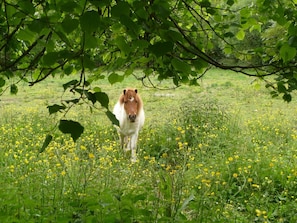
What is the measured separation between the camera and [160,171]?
14.6ft

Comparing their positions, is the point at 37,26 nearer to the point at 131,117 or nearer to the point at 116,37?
the point at 116,37

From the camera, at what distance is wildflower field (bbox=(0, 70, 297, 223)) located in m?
3.15

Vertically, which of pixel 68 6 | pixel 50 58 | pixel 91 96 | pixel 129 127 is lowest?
pixel 129 127

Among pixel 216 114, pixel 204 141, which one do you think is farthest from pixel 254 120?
pixel 204 141

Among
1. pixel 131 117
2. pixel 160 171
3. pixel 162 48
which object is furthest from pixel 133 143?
pixel 162 48

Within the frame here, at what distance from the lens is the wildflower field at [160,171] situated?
3152 mm

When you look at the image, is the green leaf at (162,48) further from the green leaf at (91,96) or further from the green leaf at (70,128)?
the green leaf at (70,128)

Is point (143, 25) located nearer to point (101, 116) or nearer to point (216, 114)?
point (216, 114)

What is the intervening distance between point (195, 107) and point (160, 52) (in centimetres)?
737

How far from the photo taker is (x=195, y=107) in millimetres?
9000

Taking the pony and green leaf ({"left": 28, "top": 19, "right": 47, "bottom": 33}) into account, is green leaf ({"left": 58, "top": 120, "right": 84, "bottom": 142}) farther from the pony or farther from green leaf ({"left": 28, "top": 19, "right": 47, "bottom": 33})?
the pony

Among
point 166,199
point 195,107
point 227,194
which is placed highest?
point 195,107

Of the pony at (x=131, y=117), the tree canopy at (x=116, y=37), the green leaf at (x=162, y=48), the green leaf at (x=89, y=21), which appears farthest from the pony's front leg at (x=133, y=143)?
the green leaf at (x=89, y=21)

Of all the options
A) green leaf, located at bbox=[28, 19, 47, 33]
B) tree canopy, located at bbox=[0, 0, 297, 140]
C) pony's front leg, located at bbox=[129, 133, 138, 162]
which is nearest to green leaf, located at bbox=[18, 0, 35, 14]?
tree canopy, located at bbox=[0, 0, 297, 140]
